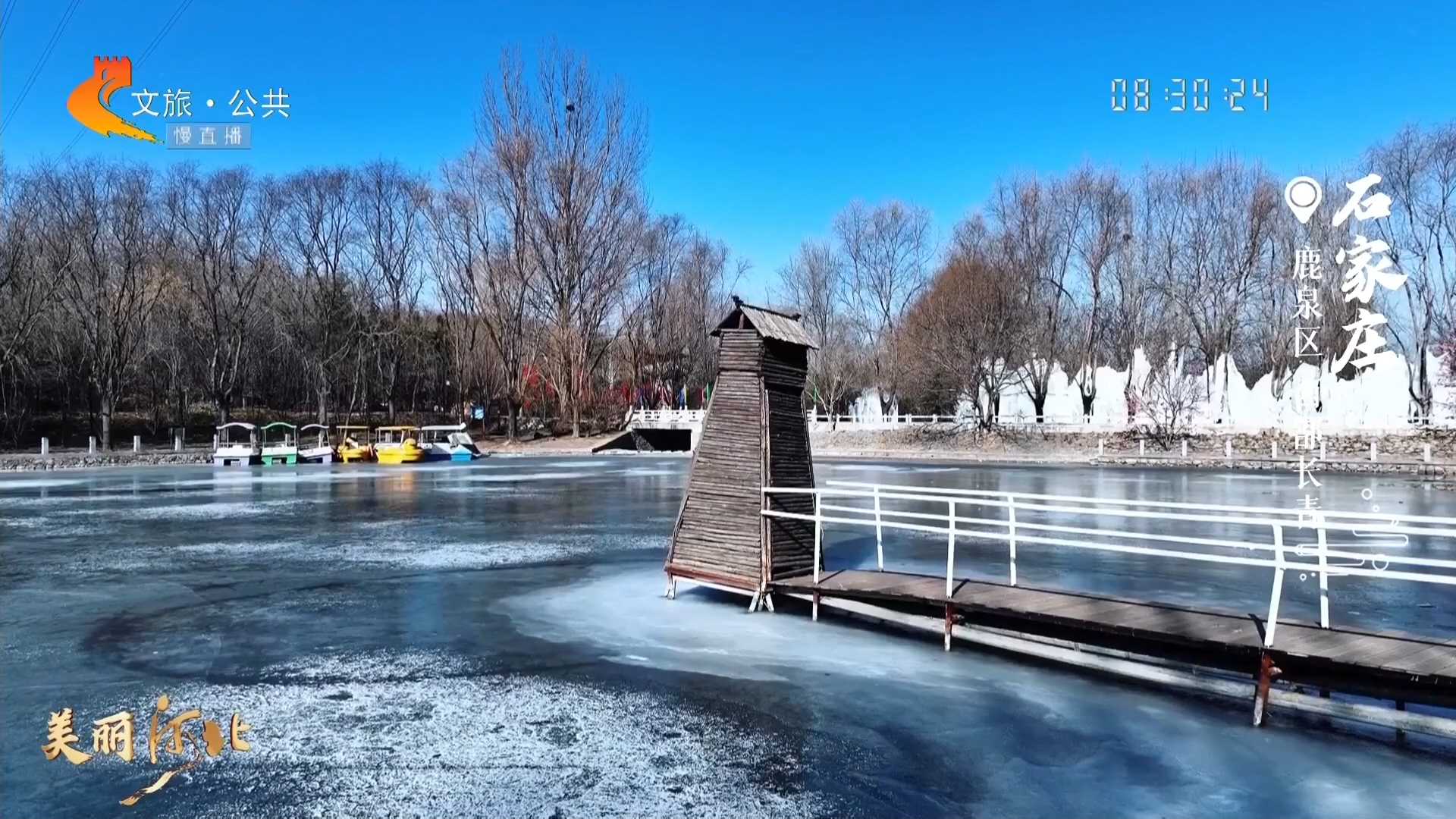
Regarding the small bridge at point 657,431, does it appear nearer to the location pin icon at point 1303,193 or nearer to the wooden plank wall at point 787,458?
the wooden plank wall at point 787,458

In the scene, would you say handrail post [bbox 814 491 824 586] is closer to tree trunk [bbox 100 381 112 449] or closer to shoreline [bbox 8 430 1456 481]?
shoreline [bbox 8 430 1456 481]

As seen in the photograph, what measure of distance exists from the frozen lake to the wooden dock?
40 centimetres

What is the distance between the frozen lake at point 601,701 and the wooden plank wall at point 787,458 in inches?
39.1

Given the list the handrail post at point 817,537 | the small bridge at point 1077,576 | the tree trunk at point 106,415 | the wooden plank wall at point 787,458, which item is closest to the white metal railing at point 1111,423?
the small bridge at point 1077,576

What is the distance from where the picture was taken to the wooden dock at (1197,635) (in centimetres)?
623

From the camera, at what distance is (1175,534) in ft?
58.9

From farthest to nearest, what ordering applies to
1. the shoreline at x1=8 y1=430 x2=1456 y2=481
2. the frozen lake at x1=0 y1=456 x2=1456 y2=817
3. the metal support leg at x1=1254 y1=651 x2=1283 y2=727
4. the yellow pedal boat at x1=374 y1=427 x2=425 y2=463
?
the yellow pedal boat at x1=374 y1=427 x2=425 y2=463, the shoreline at x1=8 y1=430 x2=1456 y2=481, the metal support leg at x1=1254 y1=651 x2=1283 y2=727, the frozen lake at x1=0 y1=456 x2=1456 y2=817

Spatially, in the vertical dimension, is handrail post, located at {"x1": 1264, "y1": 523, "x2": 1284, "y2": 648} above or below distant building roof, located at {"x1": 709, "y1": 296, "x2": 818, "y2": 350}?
below

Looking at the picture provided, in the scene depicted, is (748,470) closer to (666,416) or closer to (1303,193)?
(1303,193)

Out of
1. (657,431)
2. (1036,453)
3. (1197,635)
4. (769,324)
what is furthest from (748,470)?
(657,431)

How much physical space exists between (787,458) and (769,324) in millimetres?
1770

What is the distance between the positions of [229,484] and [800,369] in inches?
1075

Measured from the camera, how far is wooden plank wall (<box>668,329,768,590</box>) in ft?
35.4

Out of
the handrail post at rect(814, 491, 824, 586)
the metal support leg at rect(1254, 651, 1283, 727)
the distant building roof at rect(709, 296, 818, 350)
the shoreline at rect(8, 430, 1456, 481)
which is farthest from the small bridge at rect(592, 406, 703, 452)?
the metal support leg at rect(1254, 651, 1283, 727)
